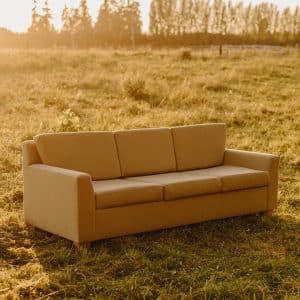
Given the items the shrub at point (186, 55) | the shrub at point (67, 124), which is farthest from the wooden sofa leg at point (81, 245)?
the shrub at point (186, 55)

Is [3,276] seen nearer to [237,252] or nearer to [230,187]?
[237,252]

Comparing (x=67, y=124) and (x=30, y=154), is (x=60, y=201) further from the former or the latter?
(x=67, y=124)

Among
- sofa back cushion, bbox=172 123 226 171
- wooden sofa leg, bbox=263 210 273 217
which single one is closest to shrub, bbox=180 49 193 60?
sofa back cushion, bbox=172 123 226 171

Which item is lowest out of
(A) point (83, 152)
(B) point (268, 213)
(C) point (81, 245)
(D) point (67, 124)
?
(B) point (268, 213)

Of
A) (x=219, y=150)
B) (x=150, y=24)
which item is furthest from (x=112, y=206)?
(x=150, y=24)

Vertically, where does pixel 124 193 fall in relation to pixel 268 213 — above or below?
above

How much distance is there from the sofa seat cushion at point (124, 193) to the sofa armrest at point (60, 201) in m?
0.12

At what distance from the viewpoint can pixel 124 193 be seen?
524cm

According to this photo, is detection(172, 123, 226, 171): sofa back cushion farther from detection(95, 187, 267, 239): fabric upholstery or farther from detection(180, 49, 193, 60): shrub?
detection(180, 49, 193, 60): shrub

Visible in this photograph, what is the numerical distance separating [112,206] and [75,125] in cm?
447

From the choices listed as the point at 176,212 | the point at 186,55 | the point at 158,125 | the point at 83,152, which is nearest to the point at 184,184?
the point at 176,212

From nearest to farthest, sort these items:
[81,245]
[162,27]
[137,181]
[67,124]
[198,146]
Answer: [81,245], [137,181], [198,146], [67,124], [162,27]

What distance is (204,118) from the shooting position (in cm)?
1132

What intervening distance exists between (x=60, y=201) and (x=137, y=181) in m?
0.91
